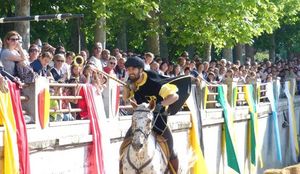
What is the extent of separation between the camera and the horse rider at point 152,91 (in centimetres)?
1362

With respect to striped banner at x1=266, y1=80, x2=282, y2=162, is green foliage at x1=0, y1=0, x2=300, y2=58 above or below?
above

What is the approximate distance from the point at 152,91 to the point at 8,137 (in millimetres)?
2419

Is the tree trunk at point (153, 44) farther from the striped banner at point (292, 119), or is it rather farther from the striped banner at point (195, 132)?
the striped banner at point (195, 132)

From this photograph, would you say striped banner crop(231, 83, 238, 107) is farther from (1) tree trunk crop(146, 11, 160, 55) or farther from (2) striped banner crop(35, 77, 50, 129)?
(2) striped banner crop(35, 77, 50, 129)

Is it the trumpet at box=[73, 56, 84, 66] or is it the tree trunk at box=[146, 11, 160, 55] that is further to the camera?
the tree trunk at box=[146, 11, 160, 55]

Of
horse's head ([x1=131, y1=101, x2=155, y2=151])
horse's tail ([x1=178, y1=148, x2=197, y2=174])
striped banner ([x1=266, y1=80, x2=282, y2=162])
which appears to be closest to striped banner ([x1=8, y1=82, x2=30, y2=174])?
horse's head ([x1=131, y1=101, x2=155, y2=151])

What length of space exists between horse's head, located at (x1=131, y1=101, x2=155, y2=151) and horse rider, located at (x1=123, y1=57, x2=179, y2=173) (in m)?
0.50

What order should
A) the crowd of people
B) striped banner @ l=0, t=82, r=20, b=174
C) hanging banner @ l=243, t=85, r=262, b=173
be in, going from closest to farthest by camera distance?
1. striped banner @ l=0, t=82, r=20, b=174
2. the crowd of people
3. hanging banner @ l=243, t=85, r=262, b=173

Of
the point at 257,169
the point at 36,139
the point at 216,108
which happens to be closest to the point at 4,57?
the point at 36,139

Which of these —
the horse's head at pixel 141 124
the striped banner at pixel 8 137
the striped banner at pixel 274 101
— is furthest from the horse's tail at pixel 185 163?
the striped banner at pixel 274 101

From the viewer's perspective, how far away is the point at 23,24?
22266 millimetres

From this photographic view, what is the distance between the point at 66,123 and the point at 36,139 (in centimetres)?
116

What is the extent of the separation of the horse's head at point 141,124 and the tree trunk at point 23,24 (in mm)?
9647

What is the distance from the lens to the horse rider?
13.6m
